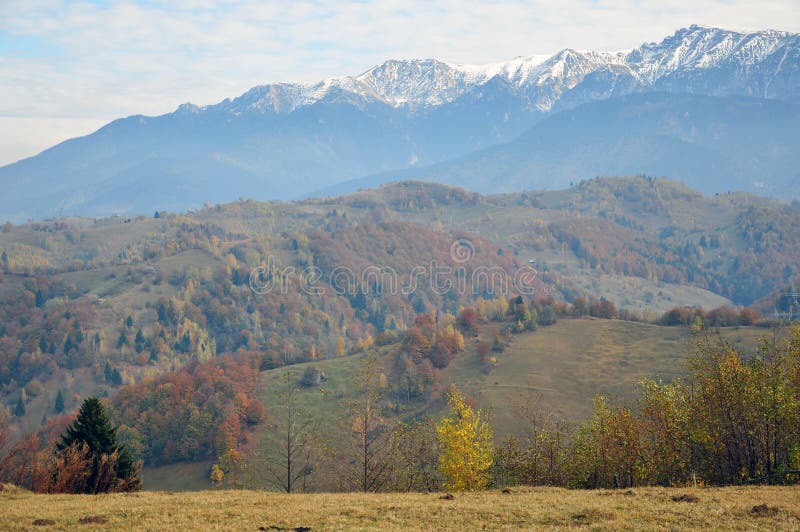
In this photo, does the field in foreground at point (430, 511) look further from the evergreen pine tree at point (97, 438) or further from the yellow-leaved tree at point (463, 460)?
the yellow-leaved tree at point (463, 460)

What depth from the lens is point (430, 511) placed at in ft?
127

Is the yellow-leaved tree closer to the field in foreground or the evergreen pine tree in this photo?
the field in foreground

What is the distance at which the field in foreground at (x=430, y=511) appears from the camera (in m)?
35.2

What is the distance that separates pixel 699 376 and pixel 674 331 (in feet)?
382

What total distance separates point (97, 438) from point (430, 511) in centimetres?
3130

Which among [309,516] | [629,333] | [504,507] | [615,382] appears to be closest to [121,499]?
[309,516]

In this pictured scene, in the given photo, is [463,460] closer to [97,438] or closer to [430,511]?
[430,511]

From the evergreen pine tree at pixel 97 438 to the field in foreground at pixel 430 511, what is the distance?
35.2 feet

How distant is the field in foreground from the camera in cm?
3525

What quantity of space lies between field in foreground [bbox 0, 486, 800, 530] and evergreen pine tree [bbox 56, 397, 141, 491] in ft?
35.2

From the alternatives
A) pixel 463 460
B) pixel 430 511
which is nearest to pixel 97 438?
pixel 463 460

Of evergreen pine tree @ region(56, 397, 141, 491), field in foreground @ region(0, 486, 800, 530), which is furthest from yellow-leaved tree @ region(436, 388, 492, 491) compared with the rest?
evergreen pine tree @ region(56, 397, 141, 491)

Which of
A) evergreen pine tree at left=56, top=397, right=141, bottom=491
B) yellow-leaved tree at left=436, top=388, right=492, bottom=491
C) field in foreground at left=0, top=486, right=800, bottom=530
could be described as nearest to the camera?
field in foreground at left=0, top=486, right=800, bottom=530

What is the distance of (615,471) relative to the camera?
56.9 meters
